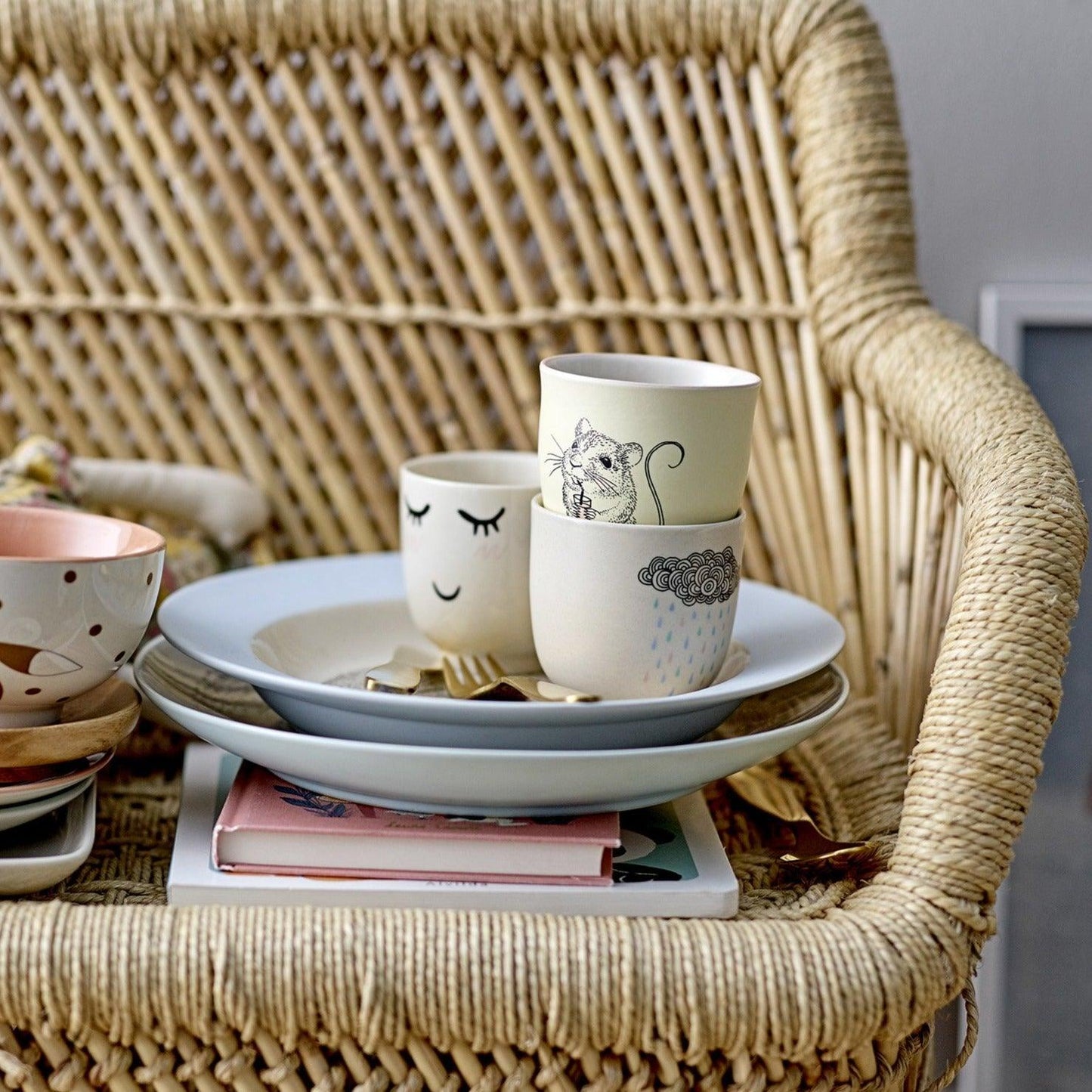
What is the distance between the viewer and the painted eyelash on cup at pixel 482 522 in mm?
596

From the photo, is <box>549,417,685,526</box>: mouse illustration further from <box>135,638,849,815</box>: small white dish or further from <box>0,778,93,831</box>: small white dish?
<box>0,778,93,831</box>: small white dish

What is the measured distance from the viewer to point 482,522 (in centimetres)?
60

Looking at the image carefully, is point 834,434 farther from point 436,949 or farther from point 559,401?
point 436,949

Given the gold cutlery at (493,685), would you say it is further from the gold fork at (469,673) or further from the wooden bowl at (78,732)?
the wooden bowl at (78,732)

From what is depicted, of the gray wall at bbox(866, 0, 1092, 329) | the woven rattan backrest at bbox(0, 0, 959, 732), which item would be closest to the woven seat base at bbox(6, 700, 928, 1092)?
the woven rattan backrest at bbox(0, 0, 959, 732)

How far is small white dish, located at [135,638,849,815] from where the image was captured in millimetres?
469

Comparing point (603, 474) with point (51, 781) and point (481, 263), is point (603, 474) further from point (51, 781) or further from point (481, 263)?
point (481, 263)

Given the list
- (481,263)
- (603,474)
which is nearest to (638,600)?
(603,474)

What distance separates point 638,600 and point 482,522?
110 millimetres

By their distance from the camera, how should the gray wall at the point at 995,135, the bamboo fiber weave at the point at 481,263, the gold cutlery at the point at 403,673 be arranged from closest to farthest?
the gold cutlery at the point at 403,673
the bamboo fiber weave at the point at 481,263
the gray wall at the point at 995,135

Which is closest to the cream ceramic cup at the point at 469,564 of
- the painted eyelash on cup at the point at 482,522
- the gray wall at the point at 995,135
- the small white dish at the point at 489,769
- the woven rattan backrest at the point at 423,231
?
the painted eyelash on cup at the point at 482,522

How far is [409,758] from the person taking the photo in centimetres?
47

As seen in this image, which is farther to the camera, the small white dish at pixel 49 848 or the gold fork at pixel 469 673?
the gold fork at pixel 469 673

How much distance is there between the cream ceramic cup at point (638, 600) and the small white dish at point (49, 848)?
0.21 m
